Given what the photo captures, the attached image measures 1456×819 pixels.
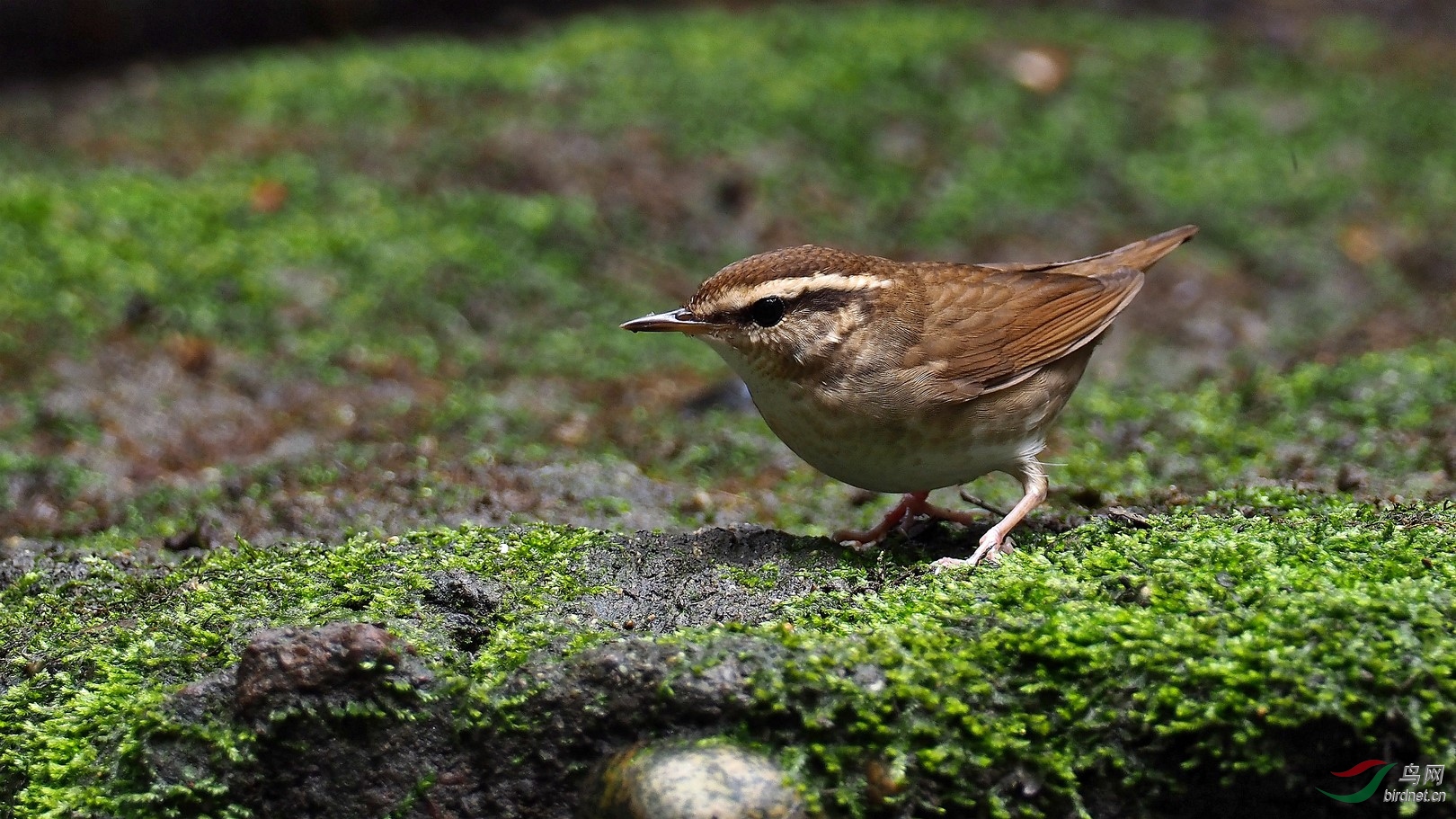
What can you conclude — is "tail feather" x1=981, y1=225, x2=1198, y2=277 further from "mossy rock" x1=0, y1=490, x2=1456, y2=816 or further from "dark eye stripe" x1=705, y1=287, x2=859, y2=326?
"mossy rock" x1=0, y1=490, x2=1456, y2=816

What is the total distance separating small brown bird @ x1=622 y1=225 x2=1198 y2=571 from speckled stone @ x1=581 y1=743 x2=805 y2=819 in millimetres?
1165

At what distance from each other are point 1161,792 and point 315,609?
2.60 meters

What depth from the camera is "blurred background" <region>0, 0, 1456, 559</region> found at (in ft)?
20.9

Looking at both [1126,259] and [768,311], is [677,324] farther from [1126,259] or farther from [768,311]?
[1126,259]

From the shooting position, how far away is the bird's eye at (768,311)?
4.52 meters

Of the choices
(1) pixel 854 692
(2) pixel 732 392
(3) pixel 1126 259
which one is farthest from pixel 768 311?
(2) pixel 732 392

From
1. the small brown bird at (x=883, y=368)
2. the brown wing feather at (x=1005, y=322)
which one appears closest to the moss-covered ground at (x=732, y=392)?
the small brown bird at (x=883, y=368)

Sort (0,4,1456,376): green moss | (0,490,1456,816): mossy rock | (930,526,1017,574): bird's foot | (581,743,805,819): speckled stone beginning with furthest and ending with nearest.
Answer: (0,4,1456,376): green moss < (930,526,1017,574): bird's foot < (0,490,1456,816): mossy rock < (581,743,805,819): speckled stone

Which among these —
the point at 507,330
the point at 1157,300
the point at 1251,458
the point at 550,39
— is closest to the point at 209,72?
the point at 550,39

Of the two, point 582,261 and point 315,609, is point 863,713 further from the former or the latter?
point 582,261

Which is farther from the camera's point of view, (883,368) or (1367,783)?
(883,368)

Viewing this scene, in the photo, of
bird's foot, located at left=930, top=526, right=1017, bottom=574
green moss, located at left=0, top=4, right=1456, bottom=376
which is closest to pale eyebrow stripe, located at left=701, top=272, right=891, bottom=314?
bird's foot, located at left=930, top=526, right=1017, bottom=574

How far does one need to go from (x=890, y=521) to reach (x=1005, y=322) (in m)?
0.85

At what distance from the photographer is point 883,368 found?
181 inches
